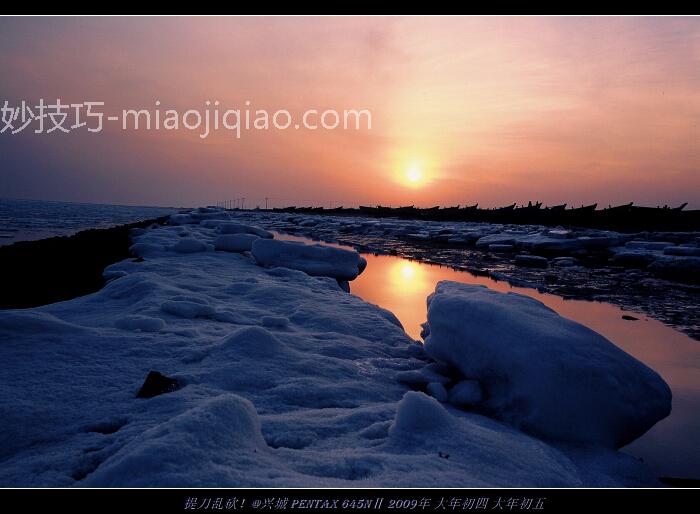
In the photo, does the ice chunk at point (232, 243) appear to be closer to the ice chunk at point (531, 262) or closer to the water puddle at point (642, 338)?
the water puddle at point (642, 338)

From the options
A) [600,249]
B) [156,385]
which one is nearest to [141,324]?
[156,385]

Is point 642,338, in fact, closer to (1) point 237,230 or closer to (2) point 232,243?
(2) point 232,243

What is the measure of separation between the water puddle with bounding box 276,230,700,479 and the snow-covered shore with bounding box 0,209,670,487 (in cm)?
30

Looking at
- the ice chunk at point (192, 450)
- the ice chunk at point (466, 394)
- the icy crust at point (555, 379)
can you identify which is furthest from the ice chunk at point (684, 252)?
the ice chunk at point (192, 450)

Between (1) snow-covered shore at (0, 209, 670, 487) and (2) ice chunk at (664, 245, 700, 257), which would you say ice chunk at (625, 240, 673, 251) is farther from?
(1) snow-covered shore at (0, 209, 670, 487)

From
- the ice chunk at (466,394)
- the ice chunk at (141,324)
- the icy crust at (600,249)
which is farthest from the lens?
the icy crust at (600,249)

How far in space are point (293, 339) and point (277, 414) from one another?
1252mm

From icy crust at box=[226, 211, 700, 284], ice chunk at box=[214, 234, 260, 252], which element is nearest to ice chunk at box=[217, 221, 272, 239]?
ice chunk at box=[214, 234, 260, 252]

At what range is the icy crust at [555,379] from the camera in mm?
2336

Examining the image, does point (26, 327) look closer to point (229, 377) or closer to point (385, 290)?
point (229, 377)

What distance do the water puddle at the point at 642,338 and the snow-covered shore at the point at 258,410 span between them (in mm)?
303
